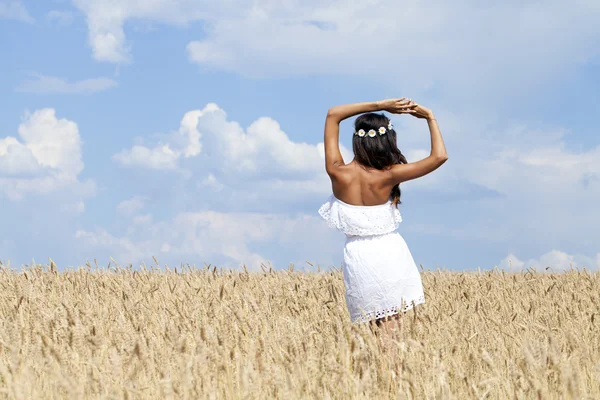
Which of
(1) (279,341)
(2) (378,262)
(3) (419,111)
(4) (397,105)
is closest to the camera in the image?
(2) (378,262)

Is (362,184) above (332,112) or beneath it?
beneath

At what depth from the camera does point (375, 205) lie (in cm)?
453

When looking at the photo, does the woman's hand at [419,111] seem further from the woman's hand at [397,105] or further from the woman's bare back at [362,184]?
the woman's bare back at [362,184]

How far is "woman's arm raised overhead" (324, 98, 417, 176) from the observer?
4547 mm

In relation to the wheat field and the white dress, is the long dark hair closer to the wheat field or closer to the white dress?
the white dress

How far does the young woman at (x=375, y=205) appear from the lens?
14.6ft

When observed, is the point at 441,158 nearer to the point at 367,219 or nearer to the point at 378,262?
the point at 367,219

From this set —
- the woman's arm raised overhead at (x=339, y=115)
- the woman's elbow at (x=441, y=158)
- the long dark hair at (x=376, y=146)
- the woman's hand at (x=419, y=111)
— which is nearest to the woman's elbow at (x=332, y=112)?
the woman's arm raised overhead at (x=339, y=115)

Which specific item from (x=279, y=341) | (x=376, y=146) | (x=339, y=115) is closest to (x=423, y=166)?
(x=376, y=146)

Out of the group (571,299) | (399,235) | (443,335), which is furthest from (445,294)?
(399,235)

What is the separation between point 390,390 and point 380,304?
79cm

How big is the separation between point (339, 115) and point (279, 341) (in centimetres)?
169

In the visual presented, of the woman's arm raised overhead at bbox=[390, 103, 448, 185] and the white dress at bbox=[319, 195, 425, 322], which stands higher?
the woman's arm raised overhead at bbox=[390, 103, 448, 185]

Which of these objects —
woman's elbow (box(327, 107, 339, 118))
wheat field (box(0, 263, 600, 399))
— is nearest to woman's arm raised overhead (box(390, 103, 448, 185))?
woman's elbow (box(327, 107, 339, 118))
